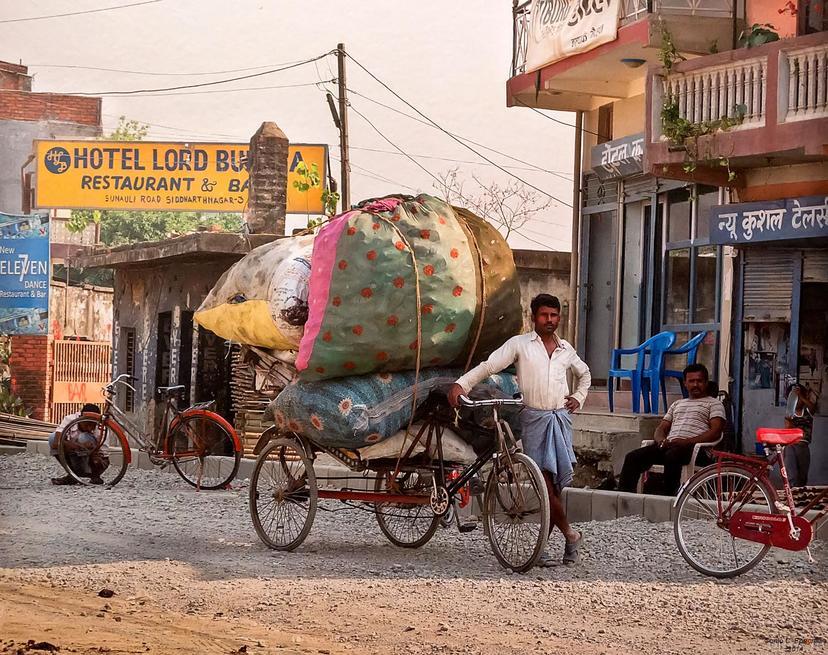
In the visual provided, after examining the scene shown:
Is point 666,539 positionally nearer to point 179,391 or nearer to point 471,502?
point 471,502

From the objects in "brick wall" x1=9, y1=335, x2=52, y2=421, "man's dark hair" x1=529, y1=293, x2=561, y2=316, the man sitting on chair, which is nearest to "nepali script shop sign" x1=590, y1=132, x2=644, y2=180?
the man sitting on chair

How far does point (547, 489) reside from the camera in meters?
7.21

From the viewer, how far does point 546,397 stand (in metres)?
7.71

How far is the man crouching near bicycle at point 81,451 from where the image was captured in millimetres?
12883

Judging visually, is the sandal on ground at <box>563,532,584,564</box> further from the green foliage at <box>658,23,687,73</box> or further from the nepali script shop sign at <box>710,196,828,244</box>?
the green foliage at <box>658,23,687,73</box>

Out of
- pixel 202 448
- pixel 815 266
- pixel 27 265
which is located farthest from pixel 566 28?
pixel 27 265

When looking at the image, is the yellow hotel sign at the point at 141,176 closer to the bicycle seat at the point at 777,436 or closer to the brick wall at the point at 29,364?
the brick wall at the point at 29,364

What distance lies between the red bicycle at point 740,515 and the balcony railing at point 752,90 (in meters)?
5.58

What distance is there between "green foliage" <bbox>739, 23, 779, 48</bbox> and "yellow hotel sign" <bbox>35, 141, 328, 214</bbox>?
1326 centimetres

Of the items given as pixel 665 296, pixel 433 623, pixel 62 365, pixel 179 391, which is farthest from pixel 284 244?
pixel 62 365

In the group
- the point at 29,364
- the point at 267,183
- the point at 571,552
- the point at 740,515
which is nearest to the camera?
the point at 740,515

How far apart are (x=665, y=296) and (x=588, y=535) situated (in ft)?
22.4

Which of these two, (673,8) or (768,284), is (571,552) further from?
(673,8)

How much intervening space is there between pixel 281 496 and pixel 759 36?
770 cm
